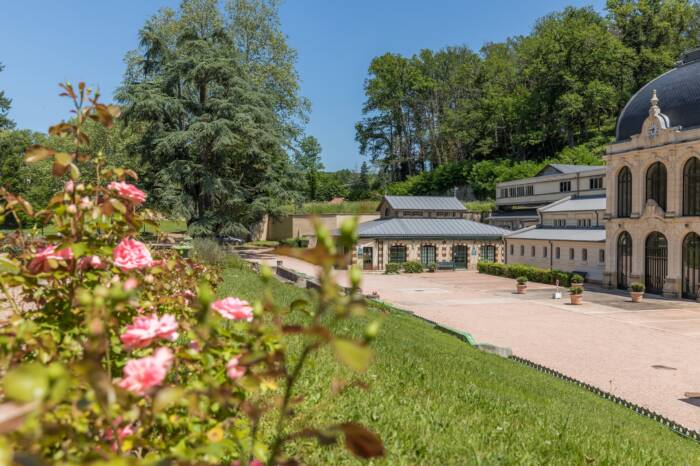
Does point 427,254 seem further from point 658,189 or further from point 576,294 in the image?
point 576,294

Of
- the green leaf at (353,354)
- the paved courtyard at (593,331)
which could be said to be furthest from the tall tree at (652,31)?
the green leaf at (353,354)

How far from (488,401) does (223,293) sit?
8.25 m

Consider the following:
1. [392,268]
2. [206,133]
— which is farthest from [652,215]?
[206,133]

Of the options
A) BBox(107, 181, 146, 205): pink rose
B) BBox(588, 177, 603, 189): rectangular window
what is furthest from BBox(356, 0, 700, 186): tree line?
BBox(107, 181, 146, 205): pink rose

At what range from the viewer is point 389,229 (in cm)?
4591

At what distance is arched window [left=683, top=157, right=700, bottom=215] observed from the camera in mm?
29359

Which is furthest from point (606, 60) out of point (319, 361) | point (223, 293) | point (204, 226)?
point (319, 361)

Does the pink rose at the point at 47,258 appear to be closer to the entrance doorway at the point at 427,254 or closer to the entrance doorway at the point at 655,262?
the entrance doorway at the point at 655,262

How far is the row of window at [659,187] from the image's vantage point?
2950cm

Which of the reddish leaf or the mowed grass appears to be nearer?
the reddish leaf

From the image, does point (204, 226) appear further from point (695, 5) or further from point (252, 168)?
point (695, 5)

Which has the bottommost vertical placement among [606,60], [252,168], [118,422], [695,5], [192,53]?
[118,422]

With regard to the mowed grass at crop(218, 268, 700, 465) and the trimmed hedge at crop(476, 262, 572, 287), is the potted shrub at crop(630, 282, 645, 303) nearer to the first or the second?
the trimmed hedge at crop(476, 262, 572, 287)

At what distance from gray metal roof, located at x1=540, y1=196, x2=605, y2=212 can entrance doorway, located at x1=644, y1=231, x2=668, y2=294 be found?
7979 millimetres
